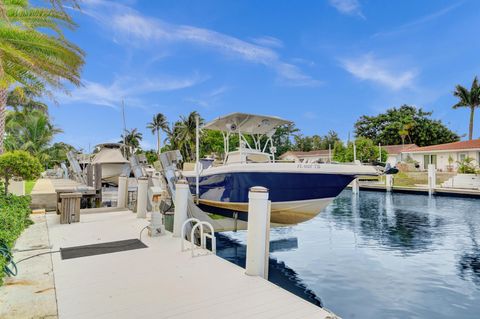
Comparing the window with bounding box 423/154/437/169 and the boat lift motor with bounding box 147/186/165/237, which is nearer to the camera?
the boat lift motor with bounding box 147/186/165/237

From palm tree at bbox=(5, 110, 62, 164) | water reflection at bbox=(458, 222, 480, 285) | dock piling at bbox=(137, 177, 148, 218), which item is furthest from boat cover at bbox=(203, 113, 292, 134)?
palm tree at bbox=(5, 110, 62, 164)

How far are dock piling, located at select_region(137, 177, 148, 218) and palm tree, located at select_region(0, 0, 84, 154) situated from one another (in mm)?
3371

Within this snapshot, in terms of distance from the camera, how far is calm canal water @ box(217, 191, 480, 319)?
4.89m

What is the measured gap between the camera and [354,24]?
26.7 metres

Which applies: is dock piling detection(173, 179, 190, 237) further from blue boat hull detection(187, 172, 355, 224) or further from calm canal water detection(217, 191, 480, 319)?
calm canal water detection(217, 191, 480, 319)

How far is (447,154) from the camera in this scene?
33.0 m

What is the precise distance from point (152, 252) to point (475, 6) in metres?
25.5

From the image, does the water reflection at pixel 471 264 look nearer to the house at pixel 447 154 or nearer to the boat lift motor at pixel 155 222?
the boat lift motor at pixel 155 222

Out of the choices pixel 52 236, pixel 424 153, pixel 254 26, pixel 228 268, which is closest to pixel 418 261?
pixel 228 268

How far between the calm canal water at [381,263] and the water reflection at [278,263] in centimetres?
2

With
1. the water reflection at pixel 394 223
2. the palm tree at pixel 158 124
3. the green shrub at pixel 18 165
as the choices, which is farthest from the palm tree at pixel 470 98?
the palm tree at pixel 158 124

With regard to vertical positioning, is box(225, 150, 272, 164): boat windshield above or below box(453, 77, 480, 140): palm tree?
below

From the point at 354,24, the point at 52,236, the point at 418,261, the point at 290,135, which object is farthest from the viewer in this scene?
the point at 290,135

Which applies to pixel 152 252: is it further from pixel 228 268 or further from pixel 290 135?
pixel 290 135
